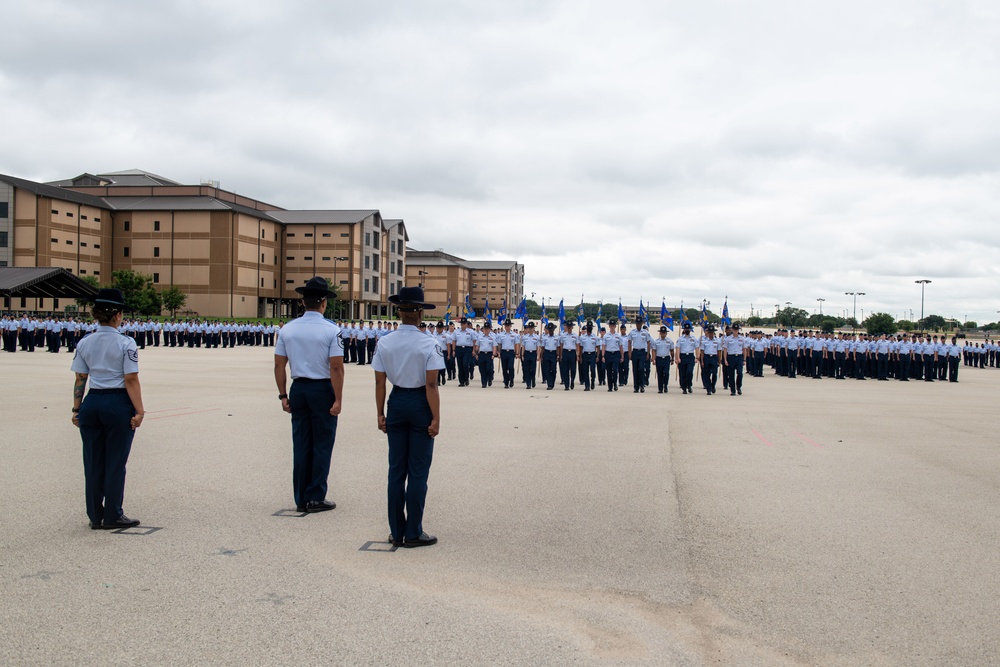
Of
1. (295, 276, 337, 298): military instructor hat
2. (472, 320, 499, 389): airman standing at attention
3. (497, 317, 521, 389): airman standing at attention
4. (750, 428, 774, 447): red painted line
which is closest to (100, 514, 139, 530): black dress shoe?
(295, 276, 337, 298): military instructor hat

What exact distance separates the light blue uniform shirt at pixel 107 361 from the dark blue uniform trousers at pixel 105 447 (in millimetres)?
81

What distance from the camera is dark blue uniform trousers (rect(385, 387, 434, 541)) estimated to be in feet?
19.1

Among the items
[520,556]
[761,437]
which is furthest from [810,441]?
[520,556]

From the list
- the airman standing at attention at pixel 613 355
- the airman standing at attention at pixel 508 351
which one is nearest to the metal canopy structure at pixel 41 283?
the airman standing at attention at pixel 508 351

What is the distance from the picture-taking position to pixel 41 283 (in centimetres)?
4431

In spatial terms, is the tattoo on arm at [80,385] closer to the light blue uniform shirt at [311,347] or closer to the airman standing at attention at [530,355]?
the light blue uniform shirt at [311,347]

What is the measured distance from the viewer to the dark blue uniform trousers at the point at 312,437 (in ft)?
Answer: 22.4

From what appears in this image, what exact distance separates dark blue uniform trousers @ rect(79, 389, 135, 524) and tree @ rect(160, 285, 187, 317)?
67378 millimetres

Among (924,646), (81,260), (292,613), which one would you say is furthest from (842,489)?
(81,260)

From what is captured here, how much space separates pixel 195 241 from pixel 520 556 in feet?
254

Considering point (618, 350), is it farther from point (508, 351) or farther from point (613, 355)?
point (508, 351)

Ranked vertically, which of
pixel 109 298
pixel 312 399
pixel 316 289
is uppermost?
pixel 316 289

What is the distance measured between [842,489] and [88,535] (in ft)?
22.4

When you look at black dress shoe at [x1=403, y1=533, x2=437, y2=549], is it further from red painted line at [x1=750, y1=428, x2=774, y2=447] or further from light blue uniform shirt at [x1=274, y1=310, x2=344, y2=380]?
red painted line at [x1=750, y1=428, x2=774, y2=447]
